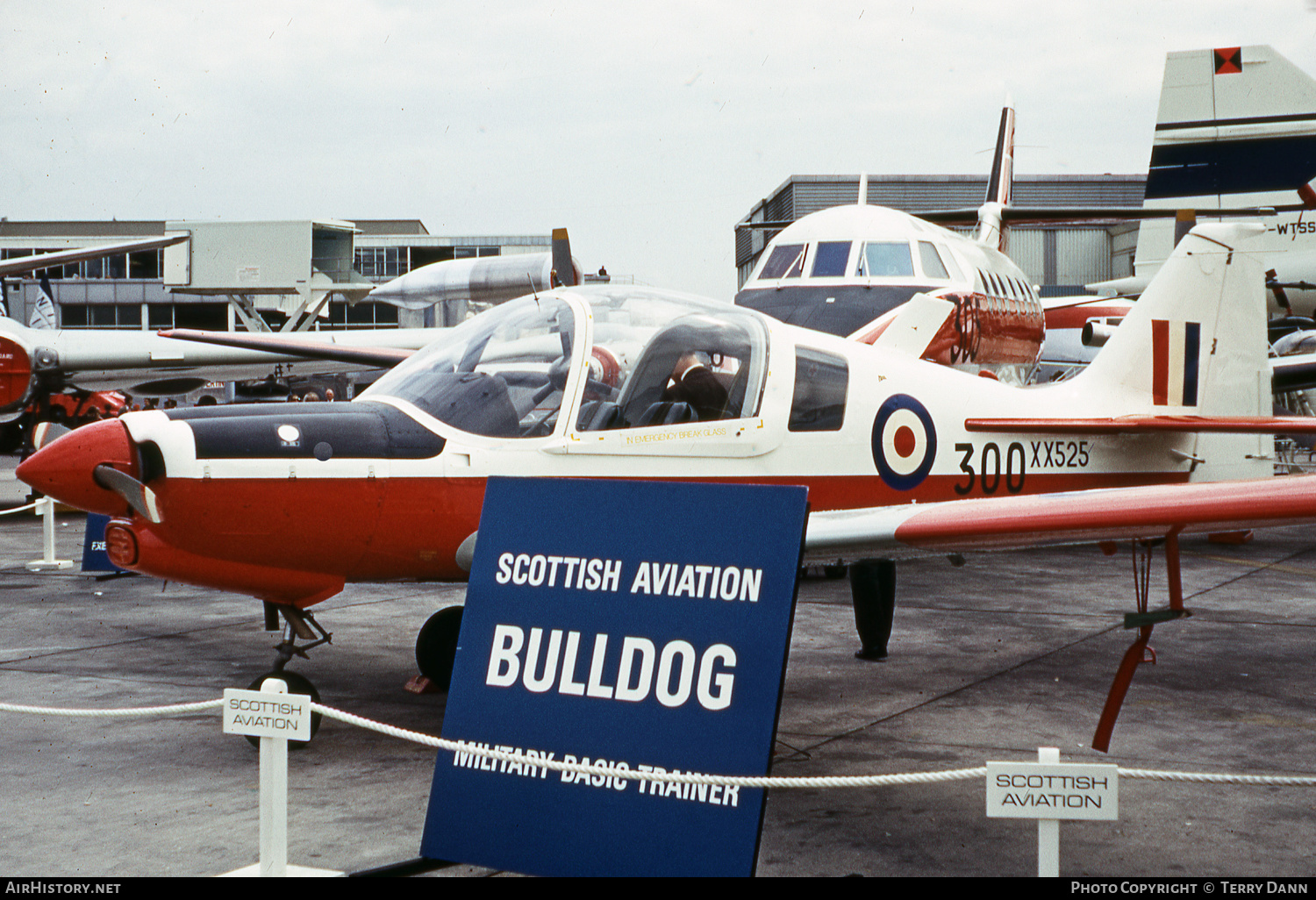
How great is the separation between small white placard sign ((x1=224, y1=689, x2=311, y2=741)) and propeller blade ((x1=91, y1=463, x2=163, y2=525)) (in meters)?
1.42

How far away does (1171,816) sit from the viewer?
13.3 ft

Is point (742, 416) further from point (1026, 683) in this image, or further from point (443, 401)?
point (1026, 683)

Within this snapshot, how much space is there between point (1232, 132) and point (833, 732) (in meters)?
16.9

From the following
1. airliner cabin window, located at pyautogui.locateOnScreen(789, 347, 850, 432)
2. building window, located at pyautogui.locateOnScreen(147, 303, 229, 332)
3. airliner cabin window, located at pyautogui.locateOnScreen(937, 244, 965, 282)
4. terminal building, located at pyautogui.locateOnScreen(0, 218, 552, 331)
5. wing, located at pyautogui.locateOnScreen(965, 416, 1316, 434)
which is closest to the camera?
airliner cabin window, located at pyautogui.locateOnScreen(789, 347, 850, 432)

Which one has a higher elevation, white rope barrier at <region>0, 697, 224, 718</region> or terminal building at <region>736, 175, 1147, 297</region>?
terminal building at <region>736, 175, 1147, 297</region>

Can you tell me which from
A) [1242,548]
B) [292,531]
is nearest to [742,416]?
[292,531]

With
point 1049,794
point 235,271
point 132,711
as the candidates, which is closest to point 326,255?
point 235,271

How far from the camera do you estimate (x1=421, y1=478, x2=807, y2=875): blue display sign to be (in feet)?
9.84

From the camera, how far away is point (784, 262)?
12281 mm

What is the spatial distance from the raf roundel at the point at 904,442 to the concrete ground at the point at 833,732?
4.04ft

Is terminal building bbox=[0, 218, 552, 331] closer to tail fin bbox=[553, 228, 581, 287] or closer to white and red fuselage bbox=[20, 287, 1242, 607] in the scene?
tail fin bbox=[553, 228, 581, 287]

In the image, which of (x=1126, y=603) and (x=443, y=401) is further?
(x=1126, y=603)

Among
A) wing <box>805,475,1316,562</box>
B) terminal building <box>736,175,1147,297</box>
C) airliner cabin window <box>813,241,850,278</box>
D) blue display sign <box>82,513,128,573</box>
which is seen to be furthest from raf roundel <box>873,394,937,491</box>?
terminal building <box>736,175,1147,297</box>
